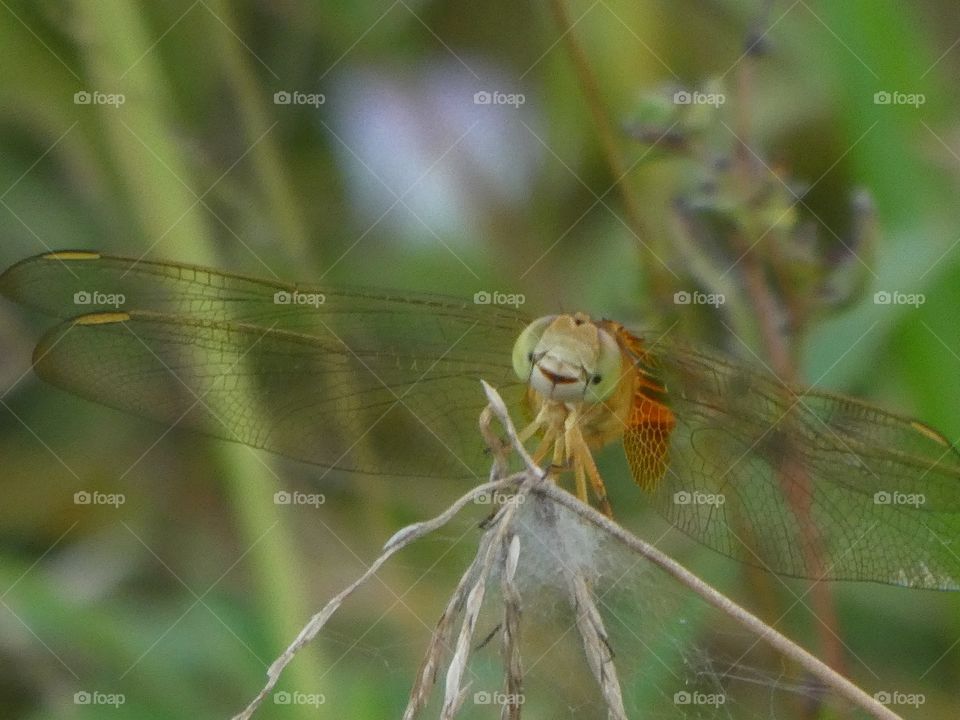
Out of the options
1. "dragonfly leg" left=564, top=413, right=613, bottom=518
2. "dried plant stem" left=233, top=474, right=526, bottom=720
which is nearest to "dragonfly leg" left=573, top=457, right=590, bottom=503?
"dragonfly leg" left=564, top=413, right=613, bottom=518

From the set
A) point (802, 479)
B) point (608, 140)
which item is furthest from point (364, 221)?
point (802, 479)

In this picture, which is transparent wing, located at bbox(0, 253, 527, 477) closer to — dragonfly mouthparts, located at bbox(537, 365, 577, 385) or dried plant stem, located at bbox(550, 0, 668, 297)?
dragonfly mouthparts, located at bbox(537, 365, 577, 385)

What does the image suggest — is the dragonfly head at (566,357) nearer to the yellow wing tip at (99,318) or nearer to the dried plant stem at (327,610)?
the dried plant stem at (327,610)

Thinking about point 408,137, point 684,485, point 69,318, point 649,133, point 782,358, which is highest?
point 408,137

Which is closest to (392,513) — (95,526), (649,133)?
(95,526)

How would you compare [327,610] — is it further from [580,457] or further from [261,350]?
[261,350]

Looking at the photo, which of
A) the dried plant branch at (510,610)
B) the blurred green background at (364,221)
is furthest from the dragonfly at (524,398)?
the dried plant branch at (510,610)

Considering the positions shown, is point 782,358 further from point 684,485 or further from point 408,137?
point 408,137
